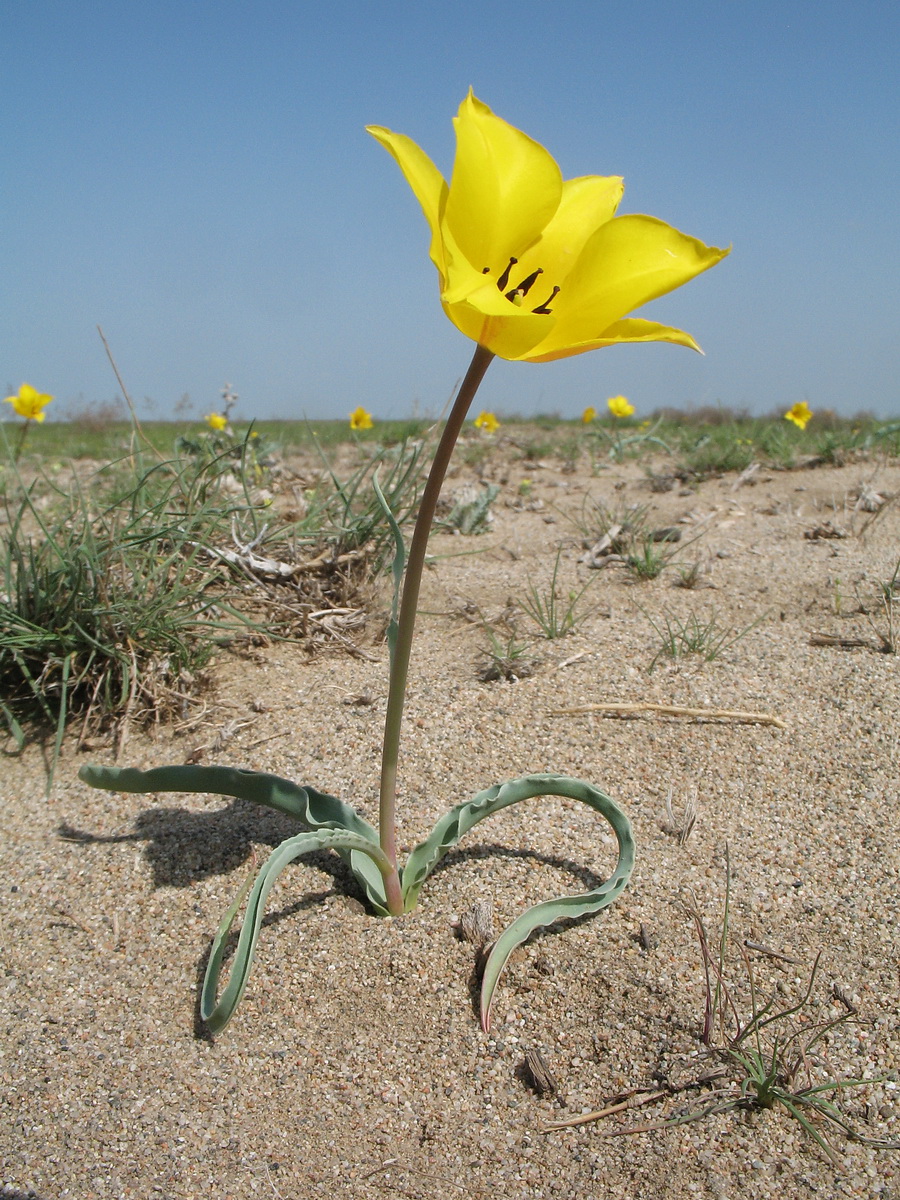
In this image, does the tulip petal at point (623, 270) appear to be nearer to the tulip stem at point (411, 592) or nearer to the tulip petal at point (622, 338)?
the tulip petal at point (622, 338)

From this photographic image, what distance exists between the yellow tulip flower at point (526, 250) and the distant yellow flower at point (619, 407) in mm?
5408

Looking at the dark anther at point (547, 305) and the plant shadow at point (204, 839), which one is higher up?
the dark anther at point (547, 305)

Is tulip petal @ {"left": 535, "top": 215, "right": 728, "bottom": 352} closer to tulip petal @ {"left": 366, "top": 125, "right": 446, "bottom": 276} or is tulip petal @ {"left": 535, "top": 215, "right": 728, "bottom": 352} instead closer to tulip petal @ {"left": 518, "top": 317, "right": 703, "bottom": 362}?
tulip petal @ {"left": 518, "top": 317, "right": 703, "bottom": 362}

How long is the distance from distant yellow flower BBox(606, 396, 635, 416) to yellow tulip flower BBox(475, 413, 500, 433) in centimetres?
97

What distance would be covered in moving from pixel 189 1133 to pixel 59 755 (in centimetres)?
116

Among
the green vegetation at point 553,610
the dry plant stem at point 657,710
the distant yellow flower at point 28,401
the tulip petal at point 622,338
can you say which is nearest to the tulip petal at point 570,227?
the tulip petal at point 622,338

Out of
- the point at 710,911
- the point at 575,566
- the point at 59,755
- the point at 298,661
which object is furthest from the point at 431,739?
the point at 575,566

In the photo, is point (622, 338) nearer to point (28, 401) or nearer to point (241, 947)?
point (241, 947)

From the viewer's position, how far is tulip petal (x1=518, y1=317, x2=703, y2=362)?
1.06 m

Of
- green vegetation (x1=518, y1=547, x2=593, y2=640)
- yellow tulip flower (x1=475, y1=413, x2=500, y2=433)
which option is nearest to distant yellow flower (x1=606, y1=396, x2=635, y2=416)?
yellow tulip flower (x1=475, y1=413, x2=500, y2=433)

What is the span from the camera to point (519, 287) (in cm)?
117

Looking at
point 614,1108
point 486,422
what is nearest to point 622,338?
point 614,1108

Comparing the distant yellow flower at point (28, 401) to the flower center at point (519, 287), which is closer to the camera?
the flower center at point (519, 287)

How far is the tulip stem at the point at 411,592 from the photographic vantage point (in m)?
1.13
